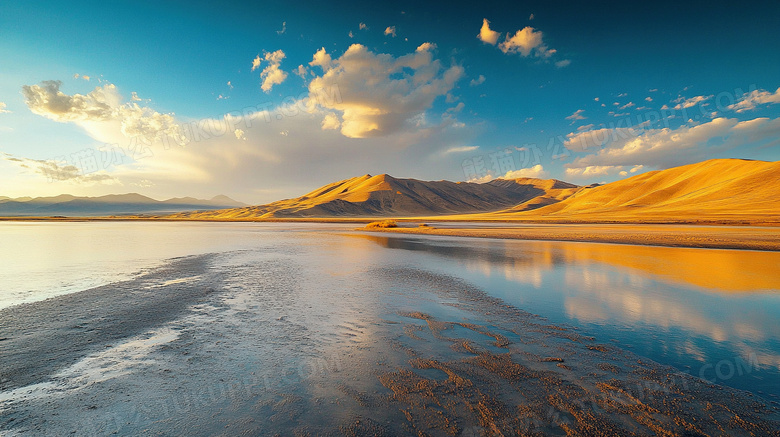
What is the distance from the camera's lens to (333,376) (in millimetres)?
5688

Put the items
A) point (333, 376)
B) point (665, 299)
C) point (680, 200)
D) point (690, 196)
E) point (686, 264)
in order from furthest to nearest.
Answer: point (690, 196) → point (680, 200) → point (686, 264) → point (665, 299) → point (333, 376)

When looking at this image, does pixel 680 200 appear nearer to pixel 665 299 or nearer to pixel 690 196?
pixel 690 196

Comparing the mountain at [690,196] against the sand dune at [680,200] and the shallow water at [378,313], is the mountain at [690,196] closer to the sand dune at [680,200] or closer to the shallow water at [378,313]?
the sand dune at [680,200]

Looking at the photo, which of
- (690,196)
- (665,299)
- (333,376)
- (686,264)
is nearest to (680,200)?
(690,196)

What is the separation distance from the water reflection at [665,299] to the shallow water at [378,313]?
0.06 m

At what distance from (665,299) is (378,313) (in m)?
10.1

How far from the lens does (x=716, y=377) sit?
5648mm

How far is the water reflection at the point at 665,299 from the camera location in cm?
673

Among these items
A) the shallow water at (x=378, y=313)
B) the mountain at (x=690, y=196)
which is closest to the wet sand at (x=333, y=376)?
the shallow water at (x=378, y=313)

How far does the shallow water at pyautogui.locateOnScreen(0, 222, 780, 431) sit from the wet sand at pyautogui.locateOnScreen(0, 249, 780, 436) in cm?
7

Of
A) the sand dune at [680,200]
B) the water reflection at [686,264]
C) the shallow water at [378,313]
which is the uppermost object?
the sand dune at [680,200]

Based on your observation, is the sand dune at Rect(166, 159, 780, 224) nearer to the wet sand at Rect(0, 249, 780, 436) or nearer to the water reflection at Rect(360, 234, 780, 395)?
the water reflection at Rect(360, 234, 780, 395)

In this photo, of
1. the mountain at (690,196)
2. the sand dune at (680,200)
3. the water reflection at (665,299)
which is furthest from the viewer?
the mountain at (690,196)

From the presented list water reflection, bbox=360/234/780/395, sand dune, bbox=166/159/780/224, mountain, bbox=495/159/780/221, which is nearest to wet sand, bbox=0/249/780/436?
water reflection, bbox=360/234/780/395
